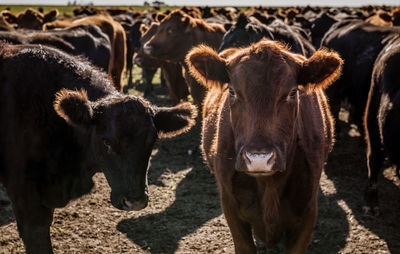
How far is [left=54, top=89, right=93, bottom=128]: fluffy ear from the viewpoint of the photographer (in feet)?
9.27

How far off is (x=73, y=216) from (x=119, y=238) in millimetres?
722

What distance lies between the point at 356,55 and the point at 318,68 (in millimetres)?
4428

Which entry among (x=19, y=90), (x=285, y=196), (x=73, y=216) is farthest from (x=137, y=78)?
(x=285, y=196)

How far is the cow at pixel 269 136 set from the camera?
7.86 feet

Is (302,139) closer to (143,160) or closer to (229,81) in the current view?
(229,81)

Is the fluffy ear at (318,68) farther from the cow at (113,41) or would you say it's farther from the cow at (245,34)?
the cow at (113,41)

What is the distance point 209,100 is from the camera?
4.04 m

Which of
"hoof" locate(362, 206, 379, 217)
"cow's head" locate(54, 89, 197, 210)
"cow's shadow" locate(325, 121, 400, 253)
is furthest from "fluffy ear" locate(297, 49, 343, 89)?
"hoof" locate(362, 206, 379, 217)

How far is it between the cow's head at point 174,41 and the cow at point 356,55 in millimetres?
2567

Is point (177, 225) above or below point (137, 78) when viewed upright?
above

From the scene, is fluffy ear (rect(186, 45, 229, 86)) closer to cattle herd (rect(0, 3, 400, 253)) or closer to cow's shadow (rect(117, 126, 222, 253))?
cattle herd (rect(0, 3, 400, 253))

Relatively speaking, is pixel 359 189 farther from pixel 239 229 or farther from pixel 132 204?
pixel 132 204

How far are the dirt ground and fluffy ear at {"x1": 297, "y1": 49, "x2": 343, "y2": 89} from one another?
6.48 feet

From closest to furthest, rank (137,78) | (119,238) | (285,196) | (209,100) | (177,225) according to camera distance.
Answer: (285,196) < (209,100) < (119,238) < (177,225) < (137,78)
